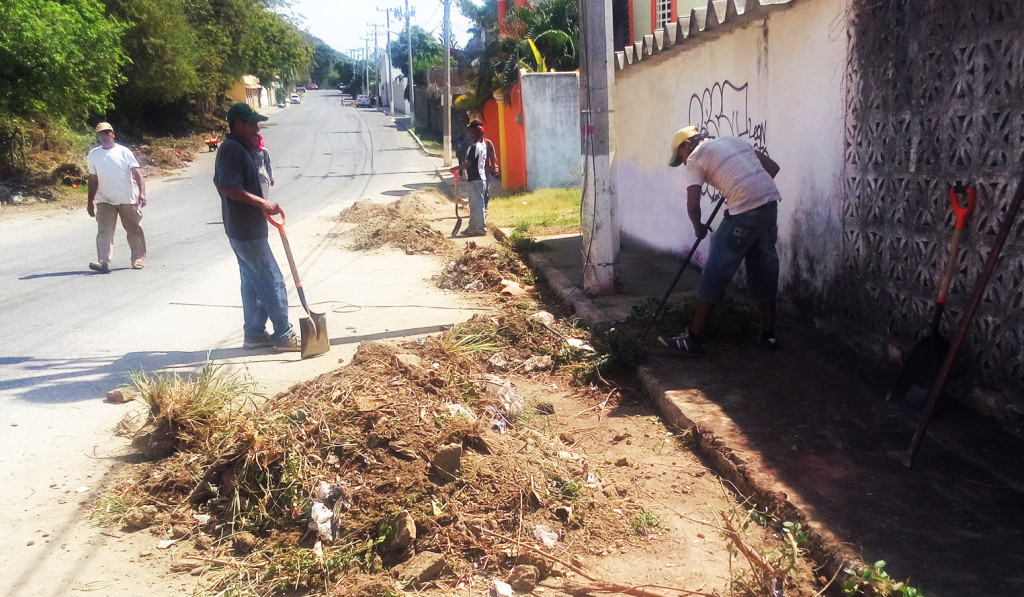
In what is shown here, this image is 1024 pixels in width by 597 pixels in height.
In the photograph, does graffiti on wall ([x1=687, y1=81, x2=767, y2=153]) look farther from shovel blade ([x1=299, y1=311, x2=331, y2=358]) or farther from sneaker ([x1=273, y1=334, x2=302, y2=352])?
sneaker ([x1=273, y1=334, x2=302, y2=352])

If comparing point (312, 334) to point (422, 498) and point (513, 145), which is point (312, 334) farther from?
point (513, 145)

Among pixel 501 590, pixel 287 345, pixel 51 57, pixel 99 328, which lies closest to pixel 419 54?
pixel 51 57

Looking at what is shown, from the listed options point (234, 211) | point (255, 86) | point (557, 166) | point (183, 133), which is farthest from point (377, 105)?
point (234, 211)

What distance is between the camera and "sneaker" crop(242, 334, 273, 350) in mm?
6309

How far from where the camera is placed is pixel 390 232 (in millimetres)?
11945

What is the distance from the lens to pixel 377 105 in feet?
255

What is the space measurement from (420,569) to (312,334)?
324 cm

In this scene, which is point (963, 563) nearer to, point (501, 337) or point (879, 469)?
point (879, 469)

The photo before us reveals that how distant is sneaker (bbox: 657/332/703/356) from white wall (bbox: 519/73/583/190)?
13.7 metres

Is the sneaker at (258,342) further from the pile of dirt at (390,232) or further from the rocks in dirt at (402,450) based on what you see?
the pile of dirt at (390,232)

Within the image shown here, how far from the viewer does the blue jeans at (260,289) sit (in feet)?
20.3

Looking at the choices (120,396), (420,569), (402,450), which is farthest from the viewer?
(120,396)

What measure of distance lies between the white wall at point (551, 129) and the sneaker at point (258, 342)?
13.2 meters

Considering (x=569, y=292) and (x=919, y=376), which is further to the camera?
(x=569, y=292)
